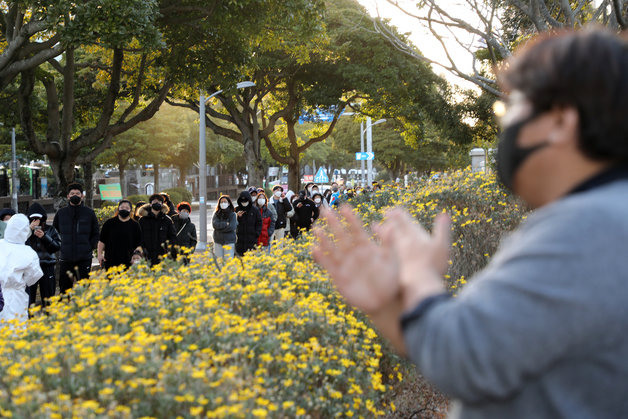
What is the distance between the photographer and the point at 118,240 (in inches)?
408

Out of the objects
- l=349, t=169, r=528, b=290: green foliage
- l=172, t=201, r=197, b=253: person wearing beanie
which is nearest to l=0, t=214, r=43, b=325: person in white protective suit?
l=172, t=201, r=197, b=253: person wearing beanie

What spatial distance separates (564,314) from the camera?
1116 mm

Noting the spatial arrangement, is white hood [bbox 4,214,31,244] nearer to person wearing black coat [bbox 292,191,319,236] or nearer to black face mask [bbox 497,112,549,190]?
black face mask [bbox 497,112,549,190]

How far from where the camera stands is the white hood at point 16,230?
7980 mm

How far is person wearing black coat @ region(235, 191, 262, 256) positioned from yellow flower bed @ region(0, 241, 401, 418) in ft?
25.2

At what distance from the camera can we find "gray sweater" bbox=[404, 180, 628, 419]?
112cm

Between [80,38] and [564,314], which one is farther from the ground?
[80,38]

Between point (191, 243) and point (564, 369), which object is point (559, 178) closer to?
point (564, 369)

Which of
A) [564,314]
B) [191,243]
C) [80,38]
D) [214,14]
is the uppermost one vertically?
[214,14]

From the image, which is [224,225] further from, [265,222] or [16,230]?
[16,230]

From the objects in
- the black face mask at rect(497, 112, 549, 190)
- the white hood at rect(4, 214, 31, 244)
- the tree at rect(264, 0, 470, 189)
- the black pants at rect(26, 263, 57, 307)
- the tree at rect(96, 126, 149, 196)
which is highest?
the tree at rect(264, 0, 470, 189)

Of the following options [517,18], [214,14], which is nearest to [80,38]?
[214,14]

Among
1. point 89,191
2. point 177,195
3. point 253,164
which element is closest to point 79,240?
point 89,191

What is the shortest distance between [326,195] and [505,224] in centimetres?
1615
